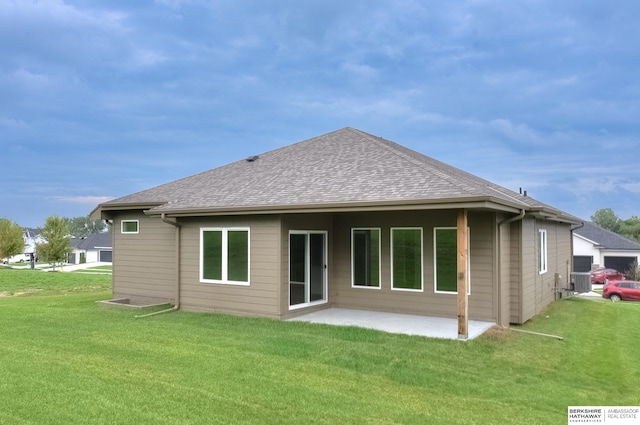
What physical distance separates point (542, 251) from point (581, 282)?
3.31 m

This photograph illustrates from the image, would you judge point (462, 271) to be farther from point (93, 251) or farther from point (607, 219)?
point (607, 219)

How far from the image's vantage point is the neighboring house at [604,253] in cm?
3531

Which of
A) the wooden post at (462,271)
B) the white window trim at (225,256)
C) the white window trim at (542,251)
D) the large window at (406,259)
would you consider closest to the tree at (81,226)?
the white window trim at (225,256)

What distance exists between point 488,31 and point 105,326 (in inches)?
786

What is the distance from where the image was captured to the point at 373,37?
2145 cm

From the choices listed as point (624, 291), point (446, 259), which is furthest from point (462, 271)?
point (624, 291)

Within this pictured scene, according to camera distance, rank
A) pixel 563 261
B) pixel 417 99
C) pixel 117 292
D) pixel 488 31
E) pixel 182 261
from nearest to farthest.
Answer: pixel 182 261 → pixel 117 292 → pixel 563 261 → pixel 488 31 → pixel 417 99

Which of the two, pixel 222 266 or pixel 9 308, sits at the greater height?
pixel 222 266

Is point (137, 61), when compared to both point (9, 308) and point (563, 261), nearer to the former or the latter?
point (9, 308)

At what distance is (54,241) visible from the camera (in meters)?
37.2

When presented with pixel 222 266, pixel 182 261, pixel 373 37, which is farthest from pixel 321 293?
pixel 373 37

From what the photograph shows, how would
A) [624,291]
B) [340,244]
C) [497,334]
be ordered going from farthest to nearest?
[624,291], [340,244], [497,334]

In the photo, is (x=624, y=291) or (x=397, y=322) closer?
(x=397, y=322)

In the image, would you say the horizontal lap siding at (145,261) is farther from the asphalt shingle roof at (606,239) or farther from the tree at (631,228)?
the tree at (631,228)
